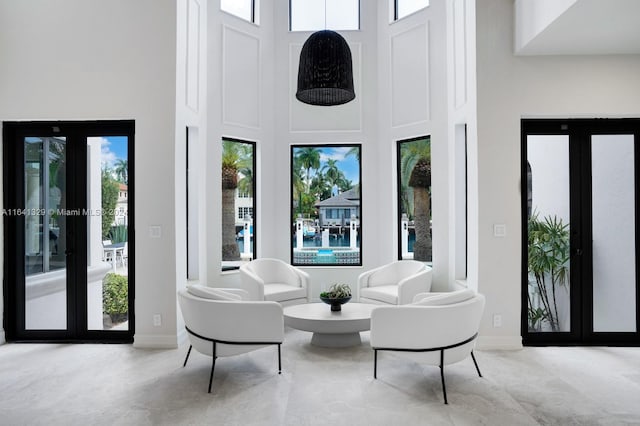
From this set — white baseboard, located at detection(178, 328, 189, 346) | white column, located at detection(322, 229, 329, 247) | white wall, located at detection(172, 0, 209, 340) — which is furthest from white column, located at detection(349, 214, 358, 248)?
white baseboard, located at detection(178, 328, 189, 346)

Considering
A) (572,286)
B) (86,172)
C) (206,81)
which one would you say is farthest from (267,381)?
(206,81)

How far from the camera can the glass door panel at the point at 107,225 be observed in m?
4.45

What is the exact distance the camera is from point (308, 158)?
6.29 meters

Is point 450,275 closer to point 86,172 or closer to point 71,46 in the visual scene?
point 86,172

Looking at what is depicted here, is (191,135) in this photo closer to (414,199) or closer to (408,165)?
(408,165)

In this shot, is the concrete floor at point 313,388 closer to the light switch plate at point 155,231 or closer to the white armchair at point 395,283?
the white armchair at point 395,283

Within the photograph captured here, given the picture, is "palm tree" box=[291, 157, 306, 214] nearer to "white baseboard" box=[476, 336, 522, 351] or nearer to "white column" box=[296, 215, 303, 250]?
"white column" box=[296, 215, 303, 250]

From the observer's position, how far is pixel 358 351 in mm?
4078

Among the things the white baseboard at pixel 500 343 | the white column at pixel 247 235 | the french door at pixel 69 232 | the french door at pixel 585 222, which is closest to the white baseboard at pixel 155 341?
the french door at pixel 69 232

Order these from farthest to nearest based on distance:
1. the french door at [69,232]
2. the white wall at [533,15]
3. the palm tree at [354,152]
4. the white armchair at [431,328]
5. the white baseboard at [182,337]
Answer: the palm tree at [354,152]
the french door at [69,232]
the white baseboard at [182,337]
the white wall at [533,15]
the white armchair at [431,328]

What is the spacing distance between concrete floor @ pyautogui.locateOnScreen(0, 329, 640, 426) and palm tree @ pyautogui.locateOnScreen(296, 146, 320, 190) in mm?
2931

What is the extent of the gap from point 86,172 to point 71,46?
132 centimetres

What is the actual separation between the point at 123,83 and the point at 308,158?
2.77 metres

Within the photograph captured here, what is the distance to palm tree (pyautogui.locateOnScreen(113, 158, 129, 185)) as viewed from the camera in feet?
14.6
